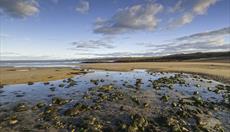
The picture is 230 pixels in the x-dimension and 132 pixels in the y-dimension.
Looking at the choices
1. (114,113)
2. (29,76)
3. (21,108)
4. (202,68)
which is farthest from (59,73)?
(202,68)

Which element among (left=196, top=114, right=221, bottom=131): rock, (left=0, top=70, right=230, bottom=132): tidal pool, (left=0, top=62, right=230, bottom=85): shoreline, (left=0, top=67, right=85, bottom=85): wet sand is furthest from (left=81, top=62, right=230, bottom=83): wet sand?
(left=0, top=67, right=85, bottom=85): wet sand

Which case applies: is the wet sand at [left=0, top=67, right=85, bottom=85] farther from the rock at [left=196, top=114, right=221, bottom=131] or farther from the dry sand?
the rock at [left=196, top=114, right=221, bottom=131]

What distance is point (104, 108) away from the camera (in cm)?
1684

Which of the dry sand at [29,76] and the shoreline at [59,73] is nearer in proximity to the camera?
the dry sand at [29,76]

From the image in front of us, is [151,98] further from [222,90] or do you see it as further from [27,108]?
[27,108]

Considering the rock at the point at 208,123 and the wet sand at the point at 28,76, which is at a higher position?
the wet sand at the point at 28,76

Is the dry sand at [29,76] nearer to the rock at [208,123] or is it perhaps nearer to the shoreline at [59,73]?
the shoreline at [59,73]

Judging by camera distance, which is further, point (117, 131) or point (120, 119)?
point (120, 119)

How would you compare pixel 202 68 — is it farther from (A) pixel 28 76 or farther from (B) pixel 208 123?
(B) pixel 208 123

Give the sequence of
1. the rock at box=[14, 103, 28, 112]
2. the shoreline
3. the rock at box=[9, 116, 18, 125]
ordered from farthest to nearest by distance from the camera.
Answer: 1. the shoreline
2. the rock at box=[14, 103, 28, 112]
3. the rock at box=[9, 116, 18, 125]

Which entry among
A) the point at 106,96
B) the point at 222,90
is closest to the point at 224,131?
the point at 106,96

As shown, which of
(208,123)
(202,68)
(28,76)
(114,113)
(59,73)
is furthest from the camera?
(202,68)

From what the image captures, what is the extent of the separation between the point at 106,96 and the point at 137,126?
8.02 meters

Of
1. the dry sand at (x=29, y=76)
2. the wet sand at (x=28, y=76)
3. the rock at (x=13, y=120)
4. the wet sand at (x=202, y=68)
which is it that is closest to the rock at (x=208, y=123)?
the rock at (x=13, y=120)
